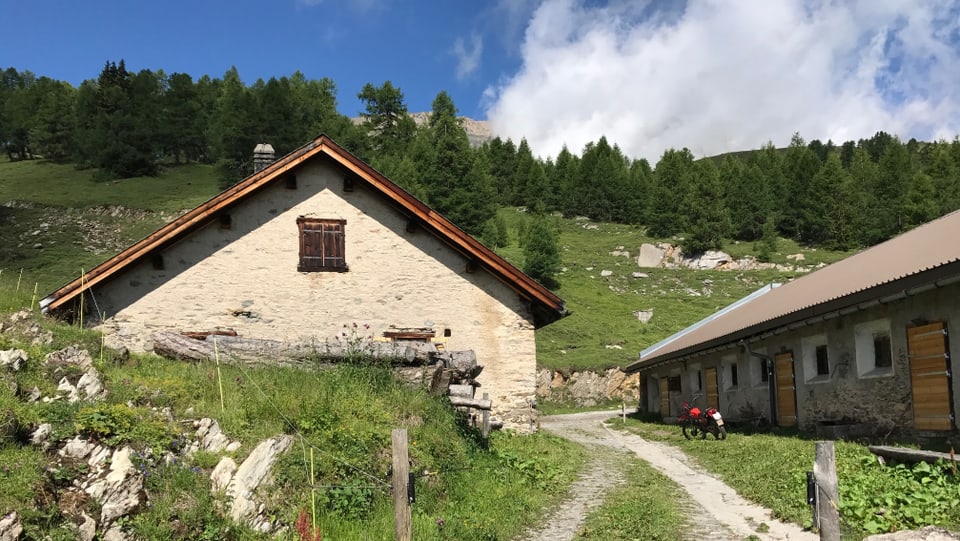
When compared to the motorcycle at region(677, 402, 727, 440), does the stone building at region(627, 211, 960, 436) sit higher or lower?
higher

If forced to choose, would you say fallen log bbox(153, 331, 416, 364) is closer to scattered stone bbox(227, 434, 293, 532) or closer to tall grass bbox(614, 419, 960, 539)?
scattered stone bbox(227, 434, 293, 532)

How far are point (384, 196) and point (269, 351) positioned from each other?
20.6 feet

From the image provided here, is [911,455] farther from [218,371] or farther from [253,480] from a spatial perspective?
[218,371]

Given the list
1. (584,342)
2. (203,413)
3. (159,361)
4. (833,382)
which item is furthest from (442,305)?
(584,342)

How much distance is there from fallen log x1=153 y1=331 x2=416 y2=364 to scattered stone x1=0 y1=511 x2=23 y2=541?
20.7 ft

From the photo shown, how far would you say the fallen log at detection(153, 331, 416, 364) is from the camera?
40.3ft

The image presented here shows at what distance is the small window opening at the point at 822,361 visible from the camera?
16.4m

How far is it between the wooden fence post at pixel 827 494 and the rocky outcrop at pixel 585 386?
35489mm

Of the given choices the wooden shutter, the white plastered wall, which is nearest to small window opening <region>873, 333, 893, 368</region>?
the white plastered wall

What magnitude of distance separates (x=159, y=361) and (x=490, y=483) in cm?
698

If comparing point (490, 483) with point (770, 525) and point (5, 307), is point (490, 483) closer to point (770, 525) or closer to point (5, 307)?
point (770, 525)

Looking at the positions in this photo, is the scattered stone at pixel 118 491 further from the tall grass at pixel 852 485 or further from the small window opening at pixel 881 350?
the small window opening at pixel 881 350

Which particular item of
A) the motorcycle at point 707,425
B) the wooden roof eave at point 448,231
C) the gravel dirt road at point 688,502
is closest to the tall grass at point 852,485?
the gravel dirt road at point 688,502

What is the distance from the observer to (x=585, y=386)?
41375 millimetres
